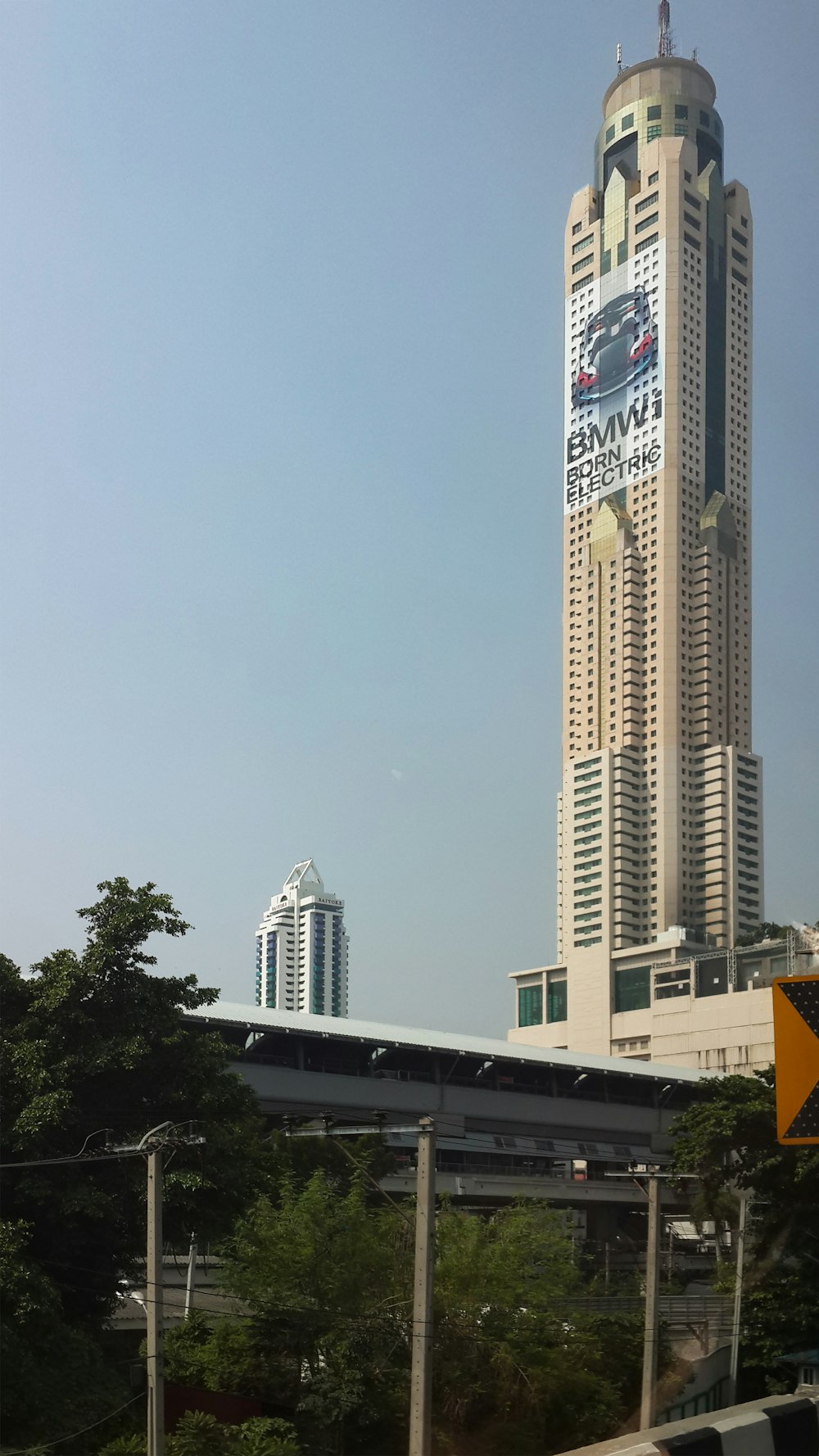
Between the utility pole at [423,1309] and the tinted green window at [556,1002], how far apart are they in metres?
124

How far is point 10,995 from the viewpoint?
27.4m

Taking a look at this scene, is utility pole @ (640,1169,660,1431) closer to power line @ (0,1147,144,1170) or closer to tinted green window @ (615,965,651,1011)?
power line @ (0,1147,144,1170)

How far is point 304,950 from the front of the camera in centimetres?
17600

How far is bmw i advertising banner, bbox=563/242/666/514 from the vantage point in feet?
494

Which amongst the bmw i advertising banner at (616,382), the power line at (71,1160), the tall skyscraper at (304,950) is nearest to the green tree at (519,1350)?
the power line at (71,1160)

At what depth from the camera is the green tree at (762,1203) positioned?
32094 millimetres

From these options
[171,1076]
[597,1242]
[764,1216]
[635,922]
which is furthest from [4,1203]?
[635,922]

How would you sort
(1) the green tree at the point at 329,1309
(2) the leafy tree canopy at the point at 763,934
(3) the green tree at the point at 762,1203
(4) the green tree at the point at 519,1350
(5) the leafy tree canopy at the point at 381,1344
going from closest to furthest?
(1) the green tree at the point at 329,1309 → (5) the leafy tree canopy at the point at 381,1344 → (4) the green tree at the point at 519,1350 → (3) the green tree at the point at 762,1203 → (2) the leafy tree canopy at the point at 763,934

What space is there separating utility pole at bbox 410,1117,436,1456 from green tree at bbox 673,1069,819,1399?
12.5 m

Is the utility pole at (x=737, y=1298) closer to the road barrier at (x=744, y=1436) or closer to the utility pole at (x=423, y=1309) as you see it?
the utility pole at (x=423, y=1309)

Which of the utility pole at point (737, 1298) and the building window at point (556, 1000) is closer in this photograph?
the utility pole at point (737, 1298)

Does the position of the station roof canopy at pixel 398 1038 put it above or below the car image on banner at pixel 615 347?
below

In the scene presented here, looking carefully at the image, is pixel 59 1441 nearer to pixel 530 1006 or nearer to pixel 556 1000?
pixel 556 1000

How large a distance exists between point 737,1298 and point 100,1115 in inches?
632
